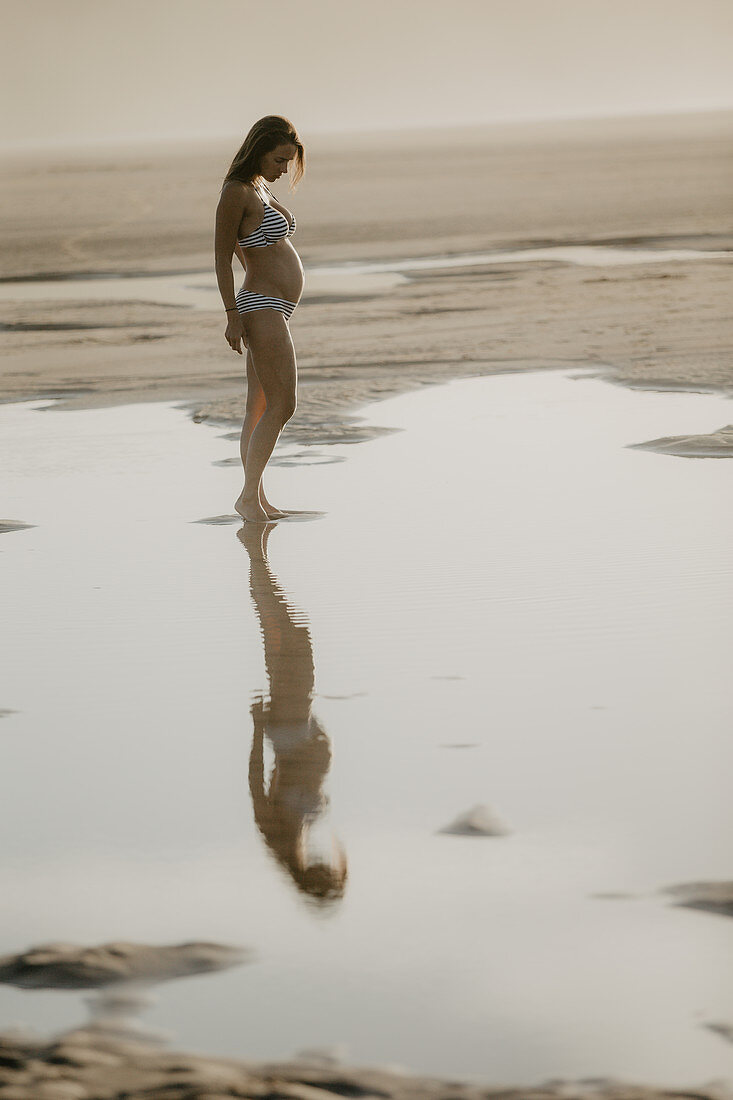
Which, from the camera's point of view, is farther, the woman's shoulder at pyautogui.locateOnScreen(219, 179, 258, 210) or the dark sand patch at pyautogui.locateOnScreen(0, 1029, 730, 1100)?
the woman's shoulder at pyautogui.locateOnScreen(219, 179, 258, 210)

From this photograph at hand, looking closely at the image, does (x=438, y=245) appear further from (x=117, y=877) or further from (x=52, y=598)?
(x=117, y=877)

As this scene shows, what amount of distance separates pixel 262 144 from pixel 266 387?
91 cm

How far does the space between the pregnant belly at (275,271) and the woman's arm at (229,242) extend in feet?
0.25

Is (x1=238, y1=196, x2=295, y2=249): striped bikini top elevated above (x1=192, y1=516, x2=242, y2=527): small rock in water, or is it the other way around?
(x1=238, y1=196, x2=295, y2=249): striped bikini top

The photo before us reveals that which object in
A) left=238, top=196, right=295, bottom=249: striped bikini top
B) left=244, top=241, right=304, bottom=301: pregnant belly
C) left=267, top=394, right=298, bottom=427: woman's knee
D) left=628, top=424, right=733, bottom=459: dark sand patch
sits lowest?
left=628, top=424, right=733, bottom=459: dark sand patch

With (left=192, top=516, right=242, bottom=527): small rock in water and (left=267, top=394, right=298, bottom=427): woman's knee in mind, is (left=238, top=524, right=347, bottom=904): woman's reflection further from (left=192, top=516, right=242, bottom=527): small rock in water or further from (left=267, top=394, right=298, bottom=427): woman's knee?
(left=267, top=394, right=298, bottom=427): woman's knee

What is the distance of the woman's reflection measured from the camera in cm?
279

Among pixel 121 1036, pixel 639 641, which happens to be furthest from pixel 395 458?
pixel 121 1036

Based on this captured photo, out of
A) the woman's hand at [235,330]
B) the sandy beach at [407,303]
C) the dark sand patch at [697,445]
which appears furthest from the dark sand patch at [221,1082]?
the sandy beach at [407,303]

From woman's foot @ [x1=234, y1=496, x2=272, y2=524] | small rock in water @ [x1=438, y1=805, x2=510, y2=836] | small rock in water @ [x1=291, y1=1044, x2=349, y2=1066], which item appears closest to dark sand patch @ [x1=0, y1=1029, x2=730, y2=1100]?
small rock in water @ [x1=291, y1=1044, x2=349, y2=1066]

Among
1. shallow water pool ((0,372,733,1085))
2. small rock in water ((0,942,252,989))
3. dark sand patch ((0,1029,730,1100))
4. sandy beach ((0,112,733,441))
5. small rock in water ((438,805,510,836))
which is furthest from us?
sandy beach ((0,112,733,441))

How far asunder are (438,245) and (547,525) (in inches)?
653

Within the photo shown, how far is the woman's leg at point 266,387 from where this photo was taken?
579 cm

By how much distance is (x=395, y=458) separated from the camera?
23.0 ft
